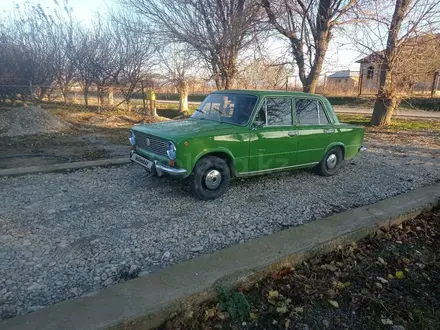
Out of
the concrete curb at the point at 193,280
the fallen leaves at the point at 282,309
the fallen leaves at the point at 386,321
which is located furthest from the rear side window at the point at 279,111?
the fallen leaves at the point at 386,321

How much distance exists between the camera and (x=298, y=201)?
4.84 m

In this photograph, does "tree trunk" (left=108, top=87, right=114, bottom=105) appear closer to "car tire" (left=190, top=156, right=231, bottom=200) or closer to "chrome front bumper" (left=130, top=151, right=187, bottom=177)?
"chrome front bumper" (left=130, top=151, right=187, bottom=177)

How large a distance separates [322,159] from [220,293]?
4.23 metres

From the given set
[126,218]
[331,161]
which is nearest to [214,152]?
[126,218]

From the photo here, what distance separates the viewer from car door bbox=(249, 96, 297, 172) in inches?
193

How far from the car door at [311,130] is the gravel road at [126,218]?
1.76 feet

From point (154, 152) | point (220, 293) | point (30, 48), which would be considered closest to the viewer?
point (220, 293)

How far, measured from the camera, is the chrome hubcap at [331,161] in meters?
6.24

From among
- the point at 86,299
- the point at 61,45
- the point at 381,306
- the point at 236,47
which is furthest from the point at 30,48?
the point at 381,306

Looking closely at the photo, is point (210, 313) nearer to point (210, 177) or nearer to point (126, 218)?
point (126, 218)

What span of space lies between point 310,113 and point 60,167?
4.96 meters

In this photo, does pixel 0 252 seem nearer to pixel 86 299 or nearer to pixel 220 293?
pixel 86 299

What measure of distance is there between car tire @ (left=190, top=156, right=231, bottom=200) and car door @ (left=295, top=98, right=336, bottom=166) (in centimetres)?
162

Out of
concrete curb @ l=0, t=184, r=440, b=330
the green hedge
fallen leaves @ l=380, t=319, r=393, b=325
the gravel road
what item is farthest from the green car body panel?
the green hedge
